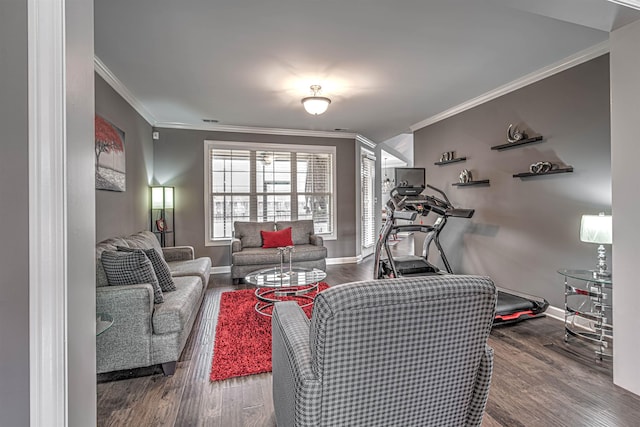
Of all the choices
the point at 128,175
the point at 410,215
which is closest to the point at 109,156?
the point at 128,175

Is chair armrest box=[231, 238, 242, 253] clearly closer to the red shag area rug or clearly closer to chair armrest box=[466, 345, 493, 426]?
the red shag area rug

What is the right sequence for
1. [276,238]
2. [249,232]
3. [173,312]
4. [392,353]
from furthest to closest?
[249,232] → [276,238] → [173,312] → [392,353]

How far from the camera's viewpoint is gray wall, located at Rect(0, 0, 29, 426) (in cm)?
68

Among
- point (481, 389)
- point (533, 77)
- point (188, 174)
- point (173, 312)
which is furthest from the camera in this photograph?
point (188, 174)

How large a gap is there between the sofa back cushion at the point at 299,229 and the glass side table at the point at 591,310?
3.80 m

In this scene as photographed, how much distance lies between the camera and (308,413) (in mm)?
1037

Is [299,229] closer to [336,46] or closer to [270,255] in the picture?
[270,255]

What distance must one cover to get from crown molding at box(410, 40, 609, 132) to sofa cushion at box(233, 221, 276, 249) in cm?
352

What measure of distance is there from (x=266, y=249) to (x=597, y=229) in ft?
13.5

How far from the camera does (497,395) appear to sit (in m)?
2.01

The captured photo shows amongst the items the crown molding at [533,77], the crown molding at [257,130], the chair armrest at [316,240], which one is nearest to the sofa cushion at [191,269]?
the chair armrest at [316,240]

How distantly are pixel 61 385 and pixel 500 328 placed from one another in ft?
11.5

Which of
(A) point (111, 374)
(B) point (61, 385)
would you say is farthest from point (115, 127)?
(B) point (61, 385)

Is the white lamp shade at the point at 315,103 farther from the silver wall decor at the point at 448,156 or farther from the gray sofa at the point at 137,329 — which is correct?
the gray sofa at the point at 137,329
